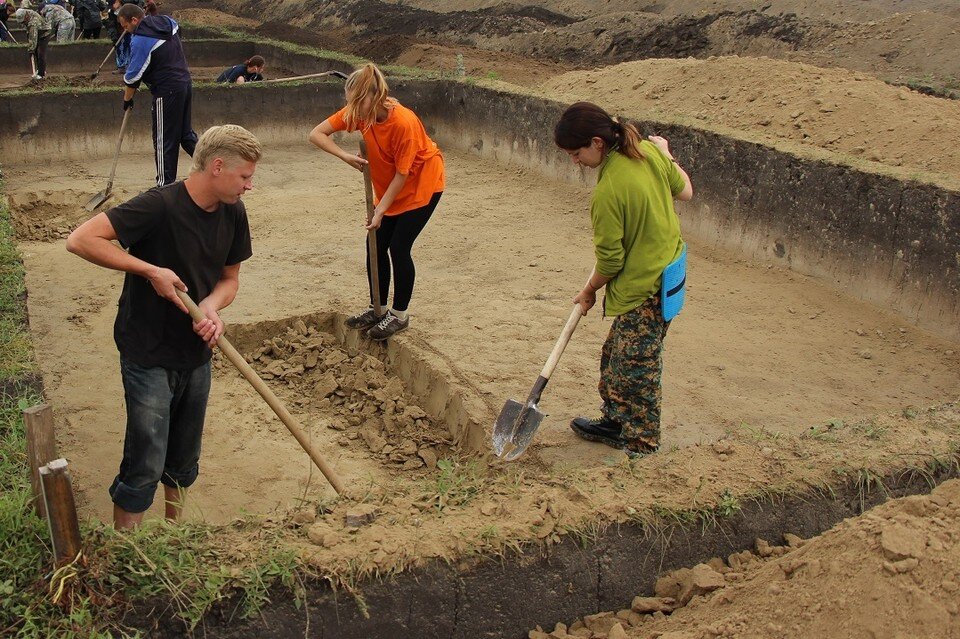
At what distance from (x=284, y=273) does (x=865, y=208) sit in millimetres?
4299

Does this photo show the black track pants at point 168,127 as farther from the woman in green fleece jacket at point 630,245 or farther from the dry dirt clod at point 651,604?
the dry dirt clod at point 651,604

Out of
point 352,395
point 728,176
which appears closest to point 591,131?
point 352,395

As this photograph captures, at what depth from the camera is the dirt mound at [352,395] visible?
5.46 m

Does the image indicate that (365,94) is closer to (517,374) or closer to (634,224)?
(517,374)

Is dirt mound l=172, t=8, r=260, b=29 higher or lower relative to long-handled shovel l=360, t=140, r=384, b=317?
higher

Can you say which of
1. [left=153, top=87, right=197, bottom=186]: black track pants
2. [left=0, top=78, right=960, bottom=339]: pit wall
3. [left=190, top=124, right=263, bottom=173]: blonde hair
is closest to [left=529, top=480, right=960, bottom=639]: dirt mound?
[left=190, top=124, right=263, bottom=173]: blonde hair

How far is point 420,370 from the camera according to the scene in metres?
5.86

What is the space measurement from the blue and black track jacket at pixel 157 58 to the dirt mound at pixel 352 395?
354 centimetres

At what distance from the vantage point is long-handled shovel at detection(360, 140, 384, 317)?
5863 mm

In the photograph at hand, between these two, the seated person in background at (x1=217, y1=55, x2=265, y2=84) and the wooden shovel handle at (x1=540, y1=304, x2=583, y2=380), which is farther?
the seated person in background at (x1=217, y1=55, x2=265, y2=84)

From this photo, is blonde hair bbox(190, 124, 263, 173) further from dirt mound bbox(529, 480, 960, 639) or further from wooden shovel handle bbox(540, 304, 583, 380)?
dirt mound bbox(529, 480, 960, 639)

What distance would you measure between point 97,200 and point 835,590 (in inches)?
314

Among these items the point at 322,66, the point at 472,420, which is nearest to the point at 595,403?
the point at 472,420

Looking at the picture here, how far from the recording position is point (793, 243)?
7328 millimetres
